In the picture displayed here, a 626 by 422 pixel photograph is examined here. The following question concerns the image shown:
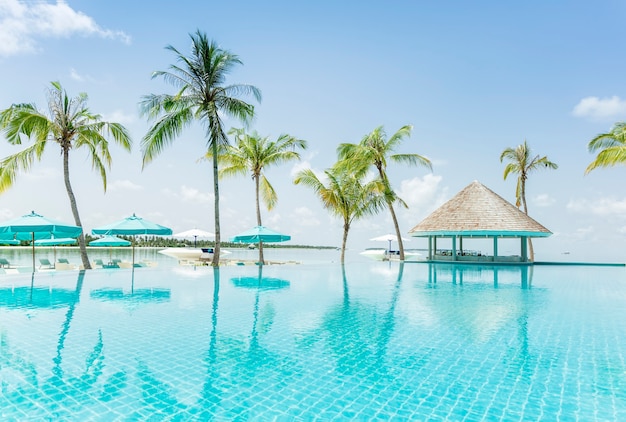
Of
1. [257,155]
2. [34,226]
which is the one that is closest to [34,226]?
[34,226]

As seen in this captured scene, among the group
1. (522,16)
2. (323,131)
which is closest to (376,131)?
(323,131)

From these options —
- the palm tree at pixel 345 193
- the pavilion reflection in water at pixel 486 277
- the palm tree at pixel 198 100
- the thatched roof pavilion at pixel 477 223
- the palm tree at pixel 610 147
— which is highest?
the palm tree at pixel 198 100

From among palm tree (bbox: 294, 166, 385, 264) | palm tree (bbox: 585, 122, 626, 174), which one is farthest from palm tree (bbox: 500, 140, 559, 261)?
palm tree (bbox: 294, 166, 385, 264)

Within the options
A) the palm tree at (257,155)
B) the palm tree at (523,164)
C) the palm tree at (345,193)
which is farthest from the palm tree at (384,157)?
the palm tree at (523,164)

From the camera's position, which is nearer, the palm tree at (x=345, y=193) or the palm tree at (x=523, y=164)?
the palm tree at (x=345, y=193)

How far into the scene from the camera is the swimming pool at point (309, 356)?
12.6ft

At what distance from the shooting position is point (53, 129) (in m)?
15.9

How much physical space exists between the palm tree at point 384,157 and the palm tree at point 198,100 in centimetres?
722

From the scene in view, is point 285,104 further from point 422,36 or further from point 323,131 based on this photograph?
point 422,36

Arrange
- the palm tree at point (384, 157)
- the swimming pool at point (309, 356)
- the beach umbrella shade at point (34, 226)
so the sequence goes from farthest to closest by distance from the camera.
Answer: the palm tree at point (384, 157) < the beach umbrella shade at point (34, 226) < the swimming pool at point (309, 356)

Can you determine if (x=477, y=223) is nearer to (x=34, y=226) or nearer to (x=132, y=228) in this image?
(x=132, y=228)

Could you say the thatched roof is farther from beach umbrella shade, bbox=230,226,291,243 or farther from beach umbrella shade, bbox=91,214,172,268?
beach umbrella shade, bbox=91,214,172,268

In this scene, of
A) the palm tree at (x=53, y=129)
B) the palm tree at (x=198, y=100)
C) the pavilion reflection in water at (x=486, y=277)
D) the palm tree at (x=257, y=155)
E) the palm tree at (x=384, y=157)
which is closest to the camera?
the pavilion reflection in water at (x=486, y=277)

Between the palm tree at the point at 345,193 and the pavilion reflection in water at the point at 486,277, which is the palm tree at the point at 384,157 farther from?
the pavilion reflection in water at the point at 486,277
